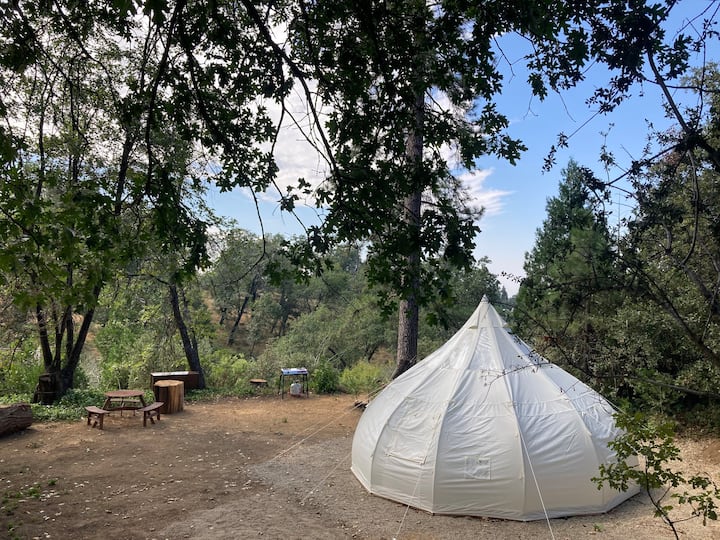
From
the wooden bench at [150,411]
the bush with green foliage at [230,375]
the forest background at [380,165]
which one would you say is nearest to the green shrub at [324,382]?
the bush with green foliage at [230,375]

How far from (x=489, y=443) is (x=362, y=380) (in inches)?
381

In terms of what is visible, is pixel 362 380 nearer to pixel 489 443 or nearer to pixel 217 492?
pixel 217 492

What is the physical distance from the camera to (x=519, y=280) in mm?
3689

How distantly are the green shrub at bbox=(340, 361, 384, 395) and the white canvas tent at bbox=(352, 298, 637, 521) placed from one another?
25.1 feet

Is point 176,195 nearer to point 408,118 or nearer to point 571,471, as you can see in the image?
point 408,118

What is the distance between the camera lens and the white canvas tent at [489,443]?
252 inches

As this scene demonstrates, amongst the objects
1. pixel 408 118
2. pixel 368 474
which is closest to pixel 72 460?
pixel 368 474

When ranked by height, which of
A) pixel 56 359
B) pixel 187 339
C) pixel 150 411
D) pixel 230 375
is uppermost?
pixel 187 339

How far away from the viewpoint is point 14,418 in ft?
31.6

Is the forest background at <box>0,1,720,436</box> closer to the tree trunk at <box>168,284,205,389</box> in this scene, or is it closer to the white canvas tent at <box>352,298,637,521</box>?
the white canvas tent at <box>352,298,637,521</box>

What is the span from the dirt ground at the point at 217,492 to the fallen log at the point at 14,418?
21 centimetres

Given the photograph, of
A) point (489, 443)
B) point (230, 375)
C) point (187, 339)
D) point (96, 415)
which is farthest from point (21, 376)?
point (489, 443)

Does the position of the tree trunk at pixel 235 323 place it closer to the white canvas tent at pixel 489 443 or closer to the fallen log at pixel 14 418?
the fallen log at pixel 14 418

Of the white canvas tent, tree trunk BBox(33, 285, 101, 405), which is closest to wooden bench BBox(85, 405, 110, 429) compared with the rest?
tree trunk BBox(33, 285, 101, 405)
